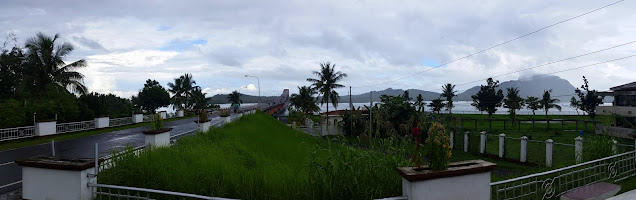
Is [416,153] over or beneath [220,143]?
over

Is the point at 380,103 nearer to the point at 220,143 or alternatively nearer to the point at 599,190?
the point at 220,143

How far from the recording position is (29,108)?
1928cm

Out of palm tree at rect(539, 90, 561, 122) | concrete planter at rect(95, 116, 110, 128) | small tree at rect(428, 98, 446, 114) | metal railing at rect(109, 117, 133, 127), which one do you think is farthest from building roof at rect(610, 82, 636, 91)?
metal railing at rect(109, 117, 133, 127)

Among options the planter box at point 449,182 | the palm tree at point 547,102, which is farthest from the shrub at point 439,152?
the palm tree at point 547,102

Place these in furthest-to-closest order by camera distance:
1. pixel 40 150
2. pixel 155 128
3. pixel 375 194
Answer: pixel 40 150
pixel 155 128
pixel 375 194

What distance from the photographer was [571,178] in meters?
6.96

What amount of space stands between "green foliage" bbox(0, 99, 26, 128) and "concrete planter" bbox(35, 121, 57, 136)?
1187mm

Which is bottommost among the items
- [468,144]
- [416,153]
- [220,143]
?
[468,144]

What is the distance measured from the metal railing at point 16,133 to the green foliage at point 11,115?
0.88 metres

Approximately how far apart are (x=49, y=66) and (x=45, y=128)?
841 centimetres


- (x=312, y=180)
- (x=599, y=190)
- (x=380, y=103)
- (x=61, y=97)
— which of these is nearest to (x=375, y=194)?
(x=312, y=180)

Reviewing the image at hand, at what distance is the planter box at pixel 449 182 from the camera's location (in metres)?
3.66

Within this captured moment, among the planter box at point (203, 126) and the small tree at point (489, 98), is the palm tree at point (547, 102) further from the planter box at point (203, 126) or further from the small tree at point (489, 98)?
the planter box at point (203, 126)

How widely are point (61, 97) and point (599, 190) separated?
27755 mm
